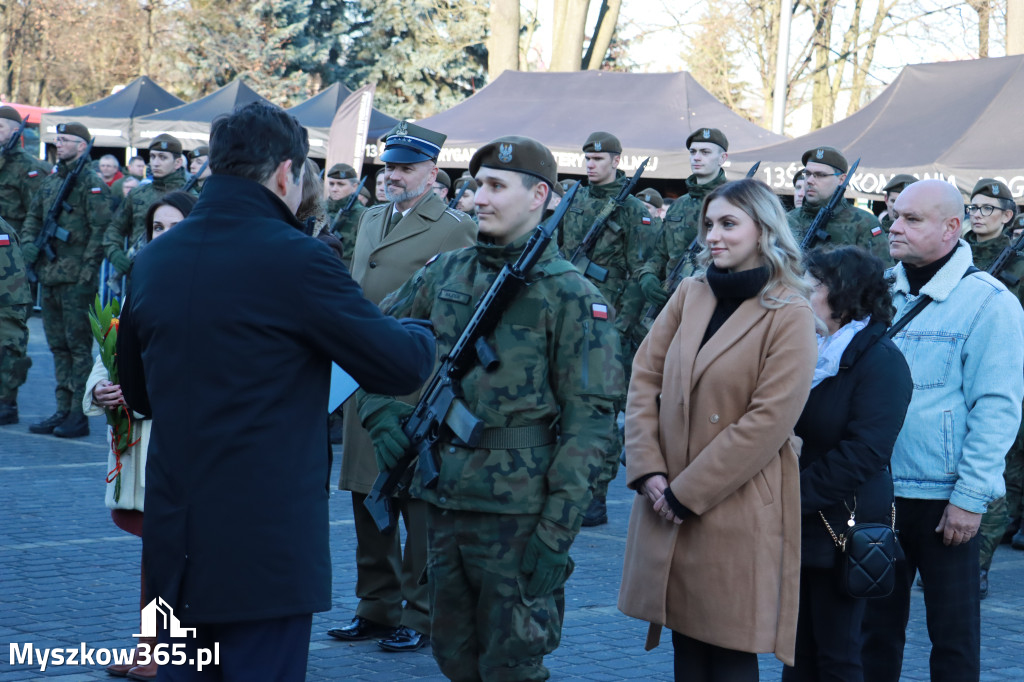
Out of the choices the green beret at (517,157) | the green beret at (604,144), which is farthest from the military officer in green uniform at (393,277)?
the green beret at (604,144)

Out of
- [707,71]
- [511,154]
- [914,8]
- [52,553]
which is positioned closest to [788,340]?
[511,154]

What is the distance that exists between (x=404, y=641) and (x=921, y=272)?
271 centimetres

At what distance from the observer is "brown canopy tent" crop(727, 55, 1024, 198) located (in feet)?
46.9

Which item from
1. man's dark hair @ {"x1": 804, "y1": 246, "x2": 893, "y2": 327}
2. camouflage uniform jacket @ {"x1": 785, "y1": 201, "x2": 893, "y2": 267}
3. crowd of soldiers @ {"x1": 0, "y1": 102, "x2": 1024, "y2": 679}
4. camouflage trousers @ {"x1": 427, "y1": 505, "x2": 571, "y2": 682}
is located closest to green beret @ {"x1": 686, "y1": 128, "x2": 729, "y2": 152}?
crowd of soldiers @ {"x1": 0, "y1": 102, "x2": 1024, "y2": 679}

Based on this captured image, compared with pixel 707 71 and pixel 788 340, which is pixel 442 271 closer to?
pixel 788 340

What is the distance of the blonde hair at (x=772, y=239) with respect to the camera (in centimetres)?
386

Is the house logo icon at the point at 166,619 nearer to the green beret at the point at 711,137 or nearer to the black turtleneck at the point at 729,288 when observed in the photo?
the black turtleneck at the point at 729,288

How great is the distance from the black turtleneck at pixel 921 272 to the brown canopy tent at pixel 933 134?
9740 mm

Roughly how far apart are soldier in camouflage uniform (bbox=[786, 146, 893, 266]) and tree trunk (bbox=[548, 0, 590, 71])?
18.2 m

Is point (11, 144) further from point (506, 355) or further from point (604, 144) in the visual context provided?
point (506, 355)

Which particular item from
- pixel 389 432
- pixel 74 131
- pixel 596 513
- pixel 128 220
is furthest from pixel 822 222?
pixel 74 131

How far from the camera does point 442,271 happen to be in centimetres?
405

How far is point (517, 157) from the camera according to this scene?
152 inches

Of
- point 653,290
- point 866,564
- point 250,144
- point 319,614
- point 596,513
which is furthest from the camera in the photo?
point 653,290
